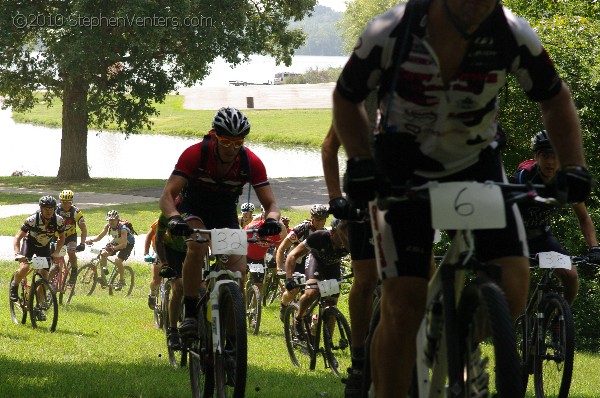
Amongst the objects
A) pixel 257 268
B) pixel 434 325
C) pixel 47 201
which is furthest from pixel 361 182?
pixel 47 201

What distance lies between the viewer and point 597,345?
14.9 metres

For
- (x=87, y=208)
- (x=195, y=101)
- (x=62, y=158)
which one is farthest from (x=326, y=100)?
(x=87, y=208)

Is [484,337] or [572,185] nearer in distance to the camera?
[484,337]

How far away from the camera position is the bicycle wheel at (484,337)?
3.73 metres

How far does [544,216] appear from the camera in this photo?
28.5 ft

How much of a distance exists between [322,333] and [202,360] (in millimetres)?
5390

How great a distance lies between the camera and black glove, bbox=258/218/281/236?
7.52 metres

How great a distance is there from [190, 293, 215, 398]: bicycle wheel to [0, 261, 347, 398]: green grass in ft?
0.98

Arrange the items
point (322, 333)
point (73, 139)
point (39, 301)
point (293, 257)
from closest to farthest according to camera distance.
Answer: point (293, 257), point (322, 333), point (39, 301), point (73, 139)

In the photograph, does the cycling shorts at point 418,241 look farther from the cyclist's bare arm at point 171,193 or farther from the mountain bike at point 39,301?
the mountain bike at point 39,301

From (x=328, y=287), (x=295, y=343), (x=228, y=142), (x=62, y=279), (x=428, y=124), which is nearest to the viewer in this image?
(x=428, y=124)

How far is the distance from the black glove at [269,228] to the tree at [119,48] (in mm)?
30611

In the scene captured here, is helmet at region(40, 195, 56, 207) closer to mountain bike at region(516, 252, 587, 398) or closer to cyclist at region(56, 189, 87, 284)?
cyclist at region(56, 189, 87, 284)

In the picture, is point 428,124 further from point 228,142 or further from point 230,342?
point 228,142
